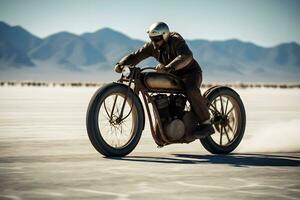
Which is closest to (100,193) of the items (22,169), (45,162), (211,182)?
(211,182)

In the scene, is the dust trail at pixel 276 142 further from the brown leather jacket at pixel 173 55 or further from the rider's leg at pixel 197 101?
the brown leather jacket at pixel 173 55

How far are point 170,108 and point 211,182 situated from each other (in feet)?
9.85

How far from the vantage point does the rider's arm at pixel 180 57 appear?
9719mm

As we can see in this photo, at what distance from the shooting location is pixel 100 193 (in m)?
6.38

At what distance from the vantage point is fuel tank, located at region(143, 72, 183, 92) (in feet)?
32.1

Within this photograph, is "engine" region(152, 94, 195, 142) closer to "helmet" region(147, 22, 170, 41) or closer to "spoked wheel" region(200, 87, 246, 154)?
"spoked wheel" region(200, 87, 246, 154)

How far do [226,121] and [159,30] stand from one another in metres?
2.12

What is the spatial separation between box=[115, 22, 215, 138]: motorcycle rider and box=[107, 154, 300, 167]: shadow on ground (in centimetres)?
42

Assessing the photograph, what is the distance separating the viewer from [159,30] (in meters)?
9.75

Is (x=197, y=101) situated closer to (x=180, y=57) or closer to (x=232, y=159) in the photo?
(x=180, y=57)

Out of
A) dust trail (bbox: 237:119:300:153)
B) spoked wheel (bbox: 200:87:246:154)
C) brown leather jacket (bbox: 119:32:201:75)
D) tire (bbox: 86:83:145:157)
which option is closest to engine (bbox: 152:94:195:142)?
tire (bbox: 86:83:145:157)

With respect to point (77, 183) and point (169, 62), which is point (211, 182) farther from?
point (169, 62)

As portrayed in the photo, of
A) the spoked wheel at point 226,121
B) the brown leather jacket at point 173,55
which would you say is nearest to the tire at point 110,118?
the brown leather jacket at point 173,55

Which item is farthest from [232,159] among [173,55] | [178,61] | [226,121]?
[173,55]
